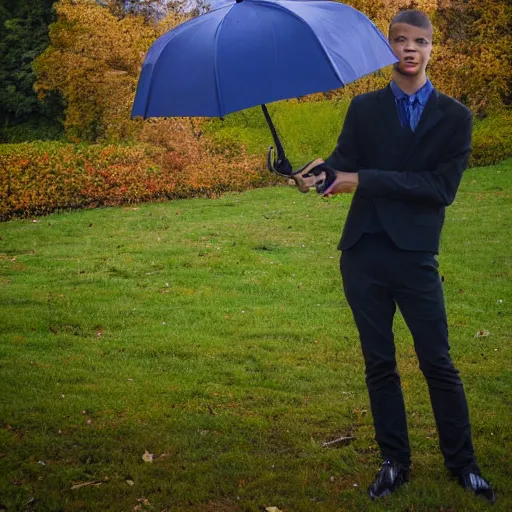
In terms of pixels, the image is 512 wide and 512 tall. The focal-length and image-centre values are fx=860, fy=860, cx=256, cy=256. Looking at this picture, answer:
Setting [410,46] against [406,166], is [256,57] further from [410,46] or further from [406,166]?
[406,166]

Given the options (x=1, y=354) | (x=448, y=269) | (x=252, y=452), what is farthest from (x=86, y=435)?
(x=448, y=269)

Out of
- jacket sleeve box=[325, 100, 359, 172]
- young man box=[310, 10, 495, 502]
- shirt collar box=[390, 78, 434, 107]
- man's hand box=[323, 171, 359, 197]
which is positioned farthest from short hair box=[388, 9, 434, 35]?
man's hand box=[323, 171, 359, 197]

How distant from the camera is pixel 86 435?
5043mm

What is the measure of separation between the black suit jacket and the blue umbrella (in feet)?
0.76

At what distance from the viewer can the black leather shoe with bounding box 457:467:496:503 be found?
3.93 metres

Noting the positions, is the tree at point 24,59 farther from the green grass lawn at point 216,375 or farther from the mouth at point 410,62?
the mouth at point 410,62

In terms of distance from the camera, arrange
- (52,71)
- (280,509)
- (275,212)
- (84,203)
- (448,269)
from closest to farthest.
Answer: (280,509), (448,269), (275,212), (84,203), (52,71)

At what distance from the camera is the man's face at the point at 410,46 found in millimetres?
3607

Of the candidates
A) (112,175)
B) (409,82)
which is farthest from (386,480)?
(112,175)

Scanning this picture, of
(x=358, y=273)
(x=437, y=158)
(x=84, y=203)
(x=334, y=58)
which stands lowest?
(x=84, y=203)

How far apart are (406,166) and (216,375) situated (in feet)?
9.88

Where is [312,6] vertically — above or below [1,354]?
above

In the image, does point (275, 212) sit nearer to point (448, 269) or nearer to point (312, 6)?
point (448, 269)

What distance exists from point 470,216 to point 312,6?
964 centimetres
